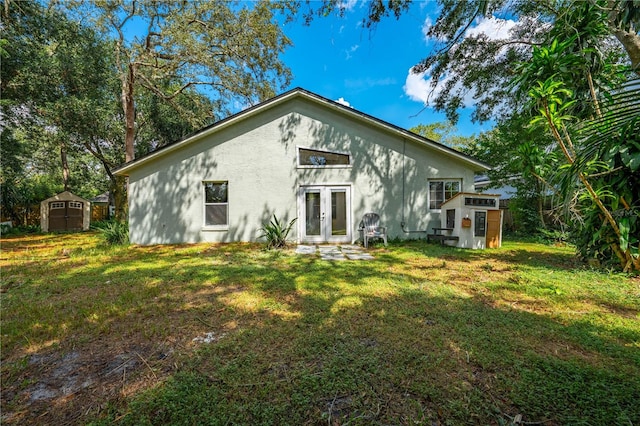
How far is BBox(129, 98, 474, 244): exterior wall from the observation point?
840 centimetres

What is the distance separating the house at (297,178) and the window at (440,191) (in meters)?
0.04

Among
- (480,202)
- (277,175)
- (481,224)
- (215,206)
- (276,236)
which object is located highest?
(277,175)

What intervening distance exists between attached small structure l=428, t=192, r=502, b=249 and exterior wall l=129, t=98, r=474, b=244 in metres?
1.16

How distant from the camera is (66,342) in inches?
96.0

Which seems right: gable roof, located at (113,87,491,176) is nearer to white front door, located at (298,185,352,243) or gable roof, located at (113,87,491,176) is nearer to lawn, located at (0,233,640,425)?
white front door, located at (298,185,352,243)

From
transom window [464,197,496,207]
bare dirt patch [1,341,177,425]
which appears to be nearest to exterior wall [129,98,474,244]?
transom window [464,197,496,207]

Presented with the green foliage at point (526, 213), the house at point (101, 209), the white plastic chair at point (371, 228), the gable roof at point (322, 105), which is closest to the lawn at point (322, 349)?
the white plastic chair at point (371, 228)

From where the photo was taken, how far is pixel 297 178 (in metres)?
8.55

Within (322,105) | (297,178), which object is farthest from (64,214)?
(322,105)

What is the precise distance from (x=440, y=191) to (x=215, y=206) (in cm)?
803

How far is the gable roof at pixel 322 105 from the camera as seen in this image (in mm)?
8125

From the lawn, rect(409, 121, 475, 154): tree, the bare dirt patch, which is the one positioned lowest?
the bare dirt patch

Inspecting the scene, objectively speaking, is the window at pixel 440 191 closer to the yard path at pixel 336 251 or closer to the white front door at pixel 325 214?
the white front door at pixel 325 214

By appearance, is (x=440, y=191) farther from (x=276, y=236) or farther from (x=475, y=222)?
(x=276, y=236)
